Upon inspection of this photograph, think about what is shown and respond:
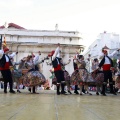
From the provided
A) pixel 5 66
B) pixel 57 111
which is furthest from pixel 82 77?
pixel 57 111

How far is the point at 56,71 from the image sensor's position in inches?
472

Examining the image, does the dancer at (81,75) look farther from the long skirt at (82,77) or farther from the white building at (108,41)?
the white building at (108,41)

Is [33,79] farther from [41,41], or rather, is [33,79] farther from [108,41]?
[108,41]

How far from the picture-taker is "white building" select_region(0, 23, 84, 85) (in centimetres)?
4212

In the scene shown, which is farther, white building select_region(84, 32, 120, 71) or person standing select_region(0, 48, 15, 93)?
white building select_region(84, 32, 120, 71)

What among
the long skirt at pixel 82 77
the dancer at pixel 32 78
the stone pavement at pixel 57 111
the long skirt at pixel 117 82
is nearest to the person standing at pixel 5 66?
the dancer at pixel 32 78

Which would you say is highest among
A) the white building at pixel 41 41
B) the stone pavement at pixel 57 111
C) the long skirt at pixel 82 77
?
the white building at pixel 41 41

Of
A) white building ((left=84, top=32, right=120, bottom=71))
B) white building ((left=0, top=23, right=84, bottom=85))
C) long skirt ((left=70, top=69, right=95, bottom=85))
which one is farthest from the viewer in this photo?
white building ((left=84, top=32, right=120, bottom=71))

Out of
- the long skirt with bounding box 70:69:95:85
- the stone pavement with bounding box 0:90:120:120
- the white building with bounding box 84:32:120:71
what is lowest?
the stone pavement with bounding box 0:90:120:120

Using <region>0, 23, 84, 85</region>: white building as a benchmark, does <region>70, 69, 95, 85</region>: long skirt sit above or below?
below

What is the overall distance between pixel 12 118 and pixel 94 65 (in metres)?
9.69

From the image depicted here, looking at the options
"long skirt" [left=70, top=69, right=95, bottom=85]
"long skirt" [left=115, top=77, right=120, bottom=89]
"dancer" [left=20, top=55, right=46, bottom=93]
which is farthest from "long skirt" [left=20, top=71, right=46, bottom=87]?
"long skirt" [left=115, top=77, right=120, bottom=89]

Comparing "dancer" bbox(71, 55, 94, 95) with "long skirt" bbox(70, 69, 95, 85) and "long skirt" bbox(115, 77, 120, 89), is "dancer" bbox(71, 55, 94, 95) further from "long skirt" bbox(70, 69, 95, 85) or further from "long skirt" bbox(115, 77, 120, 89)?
"long skirt" bbox(115, 77, 120, 89)

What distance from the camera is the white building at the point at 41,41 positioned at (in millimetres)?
42125
